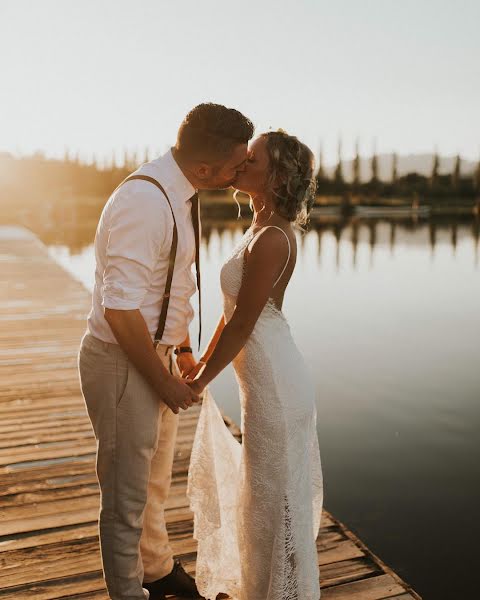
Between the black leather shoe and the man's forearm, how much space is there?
40.7 inches

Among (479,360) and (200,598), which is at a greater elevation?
(200,598)

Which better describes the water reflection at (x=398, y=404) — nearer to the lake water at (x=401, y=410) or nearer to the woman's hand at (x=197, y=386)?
the lake water at (x=401, y=410)

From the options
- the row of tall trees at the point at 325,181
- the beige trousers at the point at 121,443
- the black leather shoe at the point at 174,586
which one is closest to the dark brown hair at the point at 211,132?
the beige trousers at the point at 121,443

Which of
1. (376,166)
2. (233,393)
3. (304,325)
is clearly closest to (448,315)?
(304,325)

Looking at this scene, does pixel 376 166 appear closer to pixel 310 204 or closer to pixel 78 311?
pixel 78 311

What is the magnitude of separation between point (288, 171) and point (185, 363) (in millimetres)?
937

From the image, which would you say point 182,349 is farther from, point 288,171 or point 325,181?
point 325,181

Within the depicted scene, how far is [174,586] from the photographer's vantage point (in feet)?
8.33

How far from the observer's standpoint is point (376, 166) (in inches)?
2953

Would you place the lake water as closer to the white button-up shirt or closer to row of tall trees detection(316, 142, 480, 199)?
the white button-up shirt

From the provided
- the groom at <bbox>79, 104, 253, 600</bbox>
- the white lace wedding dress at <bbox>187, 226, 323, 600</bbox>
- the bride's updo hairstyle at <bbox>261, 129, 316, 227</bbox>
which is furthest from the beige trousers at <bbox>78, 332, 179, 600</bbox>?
the bride's updo hairstyle at <bbox>261, 129, 316, 227</bbox>

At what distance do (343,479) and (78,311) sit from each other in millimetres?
4835

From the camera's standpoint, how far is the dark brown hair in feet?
6.34

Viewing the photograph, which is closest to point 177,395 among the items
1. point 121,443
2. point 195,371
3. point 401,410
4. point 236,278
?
point 121,443
